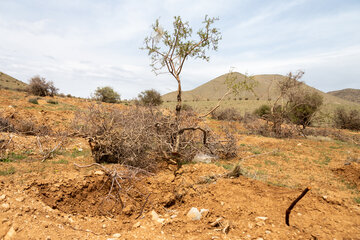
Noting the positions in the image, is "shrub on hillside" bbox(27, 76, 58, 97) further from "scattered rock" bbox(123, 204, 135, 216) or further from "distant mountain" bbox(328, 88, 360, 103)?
"distant mountain" bbox(328, 88, 360, 103)

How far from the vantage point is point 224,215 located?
9.80 feet

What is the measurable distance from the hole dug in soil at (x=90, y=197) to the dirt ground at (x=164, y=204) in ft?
0.05

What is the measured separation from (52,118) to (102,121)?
6.16m

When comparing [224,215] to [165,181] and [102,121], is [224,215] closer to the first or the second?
[165,181]

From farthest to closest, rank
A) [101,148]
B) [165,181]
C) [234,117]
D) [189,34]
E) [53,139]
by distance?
[234,117] < [53,139] < [189,34] < [101,148] < [165,181]

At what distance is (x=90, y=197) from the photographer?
11.5 feet

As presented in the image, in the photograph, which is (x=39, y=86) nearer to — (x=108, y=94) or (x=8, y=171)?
(x=108, y=94)

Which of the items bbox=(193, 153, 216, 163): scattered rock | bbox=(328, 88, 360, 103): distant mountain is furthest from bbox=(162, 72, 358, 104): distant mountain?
bbox=(328, 88, 360, 103): distant mountain

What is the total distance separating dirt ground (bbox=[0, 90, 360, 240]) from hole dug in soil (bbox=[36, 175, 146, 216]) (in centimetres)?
1

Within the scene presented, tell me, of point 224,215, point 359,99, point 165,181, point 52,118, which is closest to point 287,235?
point 224,215

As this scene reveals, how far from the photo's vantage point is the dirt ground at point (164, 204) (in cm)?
246

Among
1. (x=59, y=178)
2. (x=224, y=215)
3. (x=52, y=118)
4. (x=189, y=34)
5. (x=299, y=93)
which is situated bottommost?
(x=224, y=215)

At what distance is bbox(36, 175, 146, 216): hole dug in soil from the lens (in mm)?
3219

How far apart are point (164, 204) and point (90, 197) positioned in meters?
1.35
